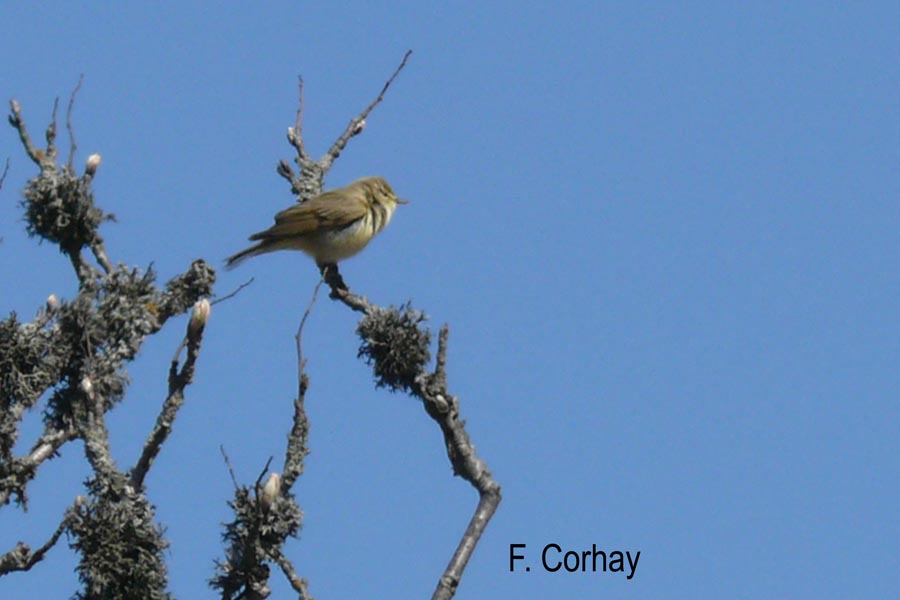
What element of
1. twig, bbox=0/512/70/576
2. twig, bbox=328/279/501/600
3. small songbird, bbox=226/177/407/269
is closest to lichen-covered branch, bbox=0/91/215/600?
twig, bbox=0/512/70/576

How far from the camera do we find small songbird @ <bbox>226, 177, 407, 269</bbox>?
9797 mm

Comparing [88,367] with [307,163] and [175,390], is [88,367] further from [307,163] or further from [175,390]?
[307,163]

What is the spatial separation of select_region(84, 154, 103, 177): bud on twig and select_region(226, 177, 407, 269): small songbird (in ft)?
7.86

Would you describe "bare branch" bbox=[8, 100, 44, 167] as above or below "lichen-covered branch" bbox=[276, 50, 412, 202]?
below

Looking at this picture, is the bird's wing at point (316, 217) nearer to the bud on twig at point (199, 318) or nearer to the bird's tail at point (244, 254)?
the bird's tail at point (244, 254)

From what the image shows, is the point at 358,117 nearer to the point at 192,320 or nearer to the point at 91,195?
the point at 91,195

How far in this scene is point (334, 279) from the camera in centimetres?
871

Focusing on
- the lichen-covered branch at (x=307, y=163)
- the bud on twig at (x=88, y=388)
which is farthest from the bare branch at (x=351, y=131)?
the bud on twig at (x=88, y=388)

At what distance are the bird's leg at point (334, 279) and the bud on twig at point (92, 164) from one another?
158 cm

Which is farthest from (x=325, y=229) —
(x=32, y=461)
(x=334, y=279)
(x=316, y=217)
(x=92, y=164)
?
(x=32, y=461)

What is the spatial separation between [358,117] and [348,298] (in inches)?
47.8

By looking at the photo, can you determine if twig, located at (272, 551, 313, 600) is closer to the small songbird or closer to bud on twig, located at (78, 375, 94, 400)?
bud on twig, located at (78, 375, 94, 400)

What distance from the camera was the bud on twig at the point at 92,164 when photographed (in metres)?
7.14

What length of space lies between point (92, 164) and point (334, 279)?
6.41ft
